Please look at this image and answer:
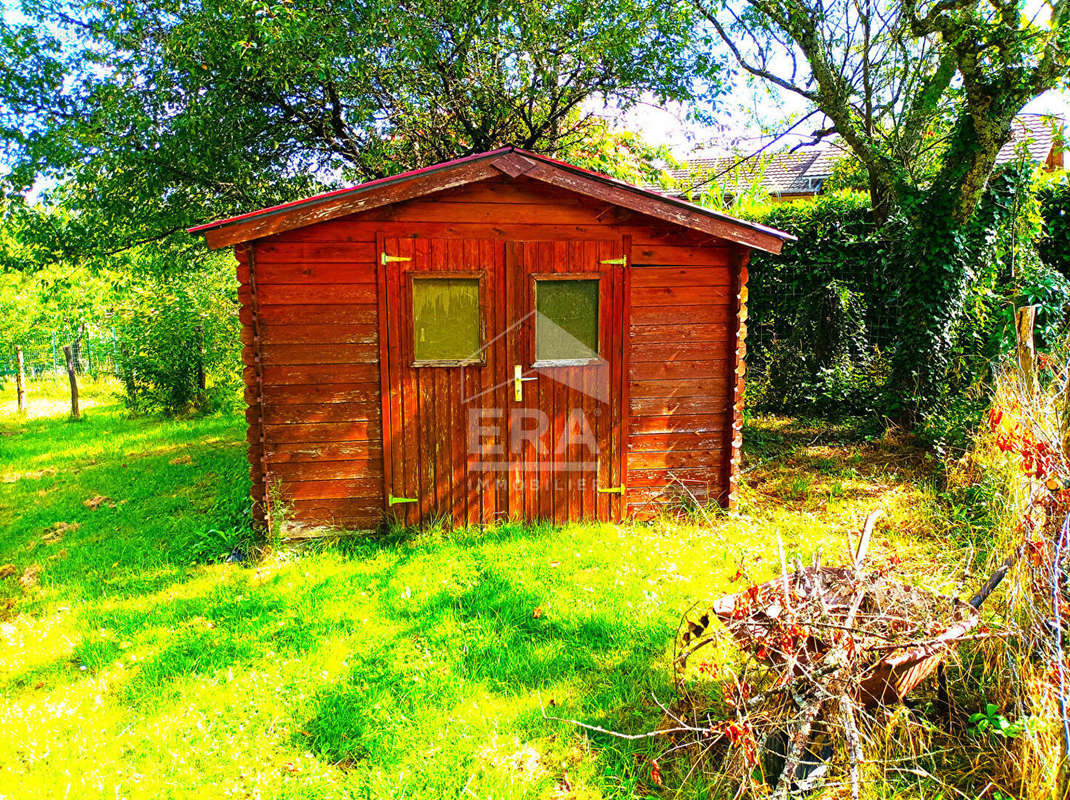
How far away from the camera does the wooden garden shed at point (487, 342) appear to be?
18.4 ft

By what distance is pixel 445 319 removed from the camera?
5.84m

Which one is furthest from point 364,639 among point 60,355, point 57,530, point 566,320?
point 60,355

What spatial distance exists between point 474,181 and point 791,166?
1970 centimetres

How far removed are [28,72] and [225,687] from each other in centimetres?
856

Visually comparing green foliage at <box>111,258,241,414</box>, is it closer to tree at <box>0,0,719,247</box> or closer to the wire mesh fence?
the wire mesh fence

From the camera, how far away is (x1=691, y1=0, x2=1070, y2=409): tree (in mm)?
6902

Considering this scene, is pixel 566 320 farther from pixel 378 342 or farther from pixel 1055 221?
pixel 1055 221

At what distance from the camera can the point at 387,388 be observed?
5762 millimetres

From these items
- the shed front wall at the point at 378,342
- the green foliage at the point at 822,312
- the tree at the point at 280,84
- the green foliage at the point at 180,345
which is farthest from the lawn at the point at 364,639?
the green foliage at the point at 180,345

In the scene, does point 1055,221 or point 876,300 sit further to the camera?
point 876,300

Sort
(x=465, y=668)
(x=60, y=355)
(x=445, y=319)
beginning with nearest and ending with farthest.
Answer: (x=465, y=668) < (x=445, y=319) < (x=60, y=355)

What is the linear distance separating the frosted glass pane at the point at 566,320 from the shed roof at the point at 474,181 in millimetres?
815

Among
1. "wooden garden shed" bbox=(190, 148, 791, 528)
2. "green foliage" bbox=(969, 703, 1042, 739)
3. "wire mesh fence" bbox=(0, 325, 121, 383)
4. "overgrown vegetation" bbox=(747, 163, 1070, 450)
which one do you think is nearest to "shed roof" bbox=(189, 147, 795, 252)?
"wooden garden shed" bbox=(190, 148, 791, 528)

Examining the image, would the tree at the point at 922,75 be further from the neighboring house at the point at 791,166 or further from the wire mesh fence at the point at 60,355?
the wire mesh fence at the point at 60,355
